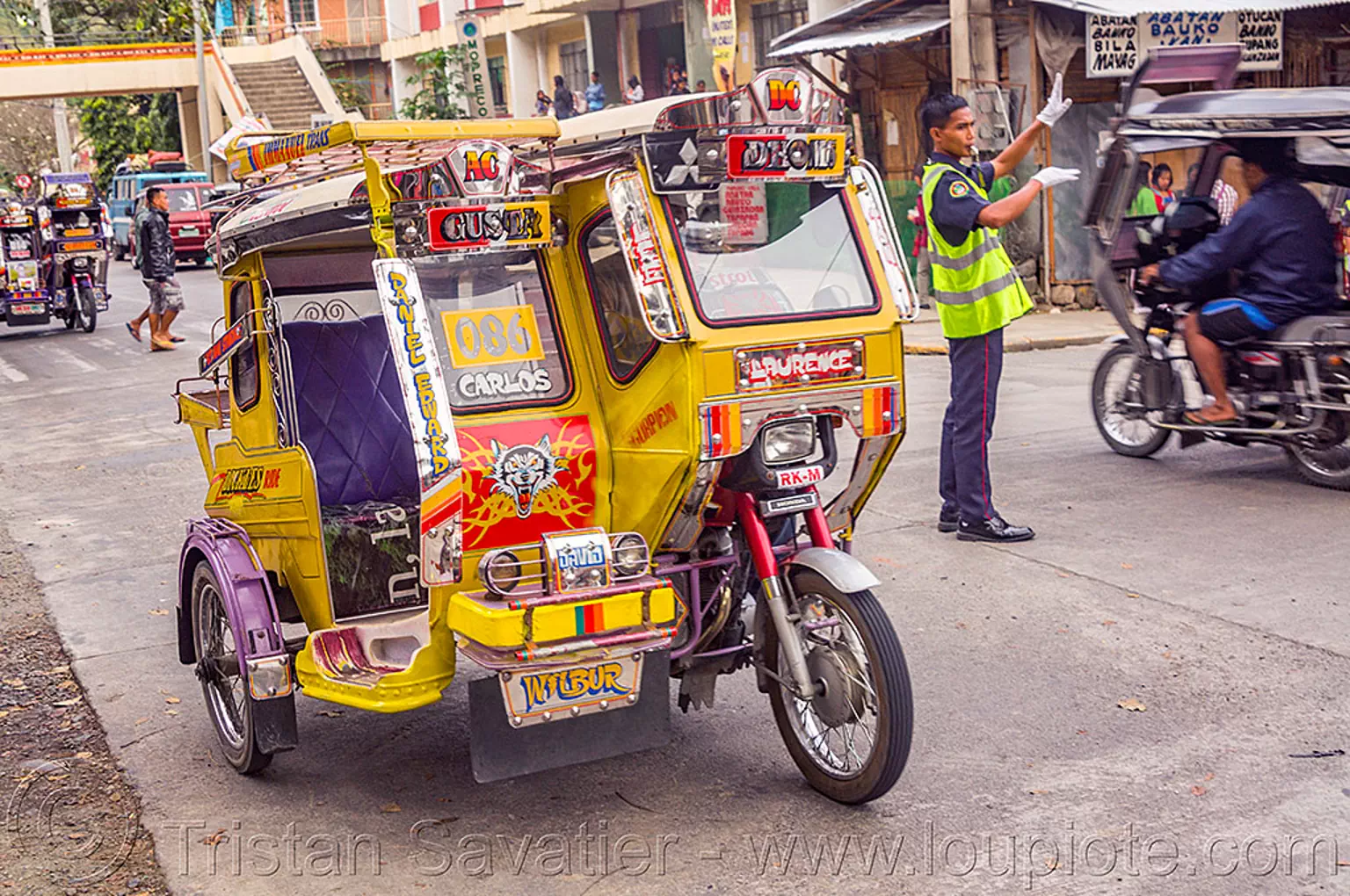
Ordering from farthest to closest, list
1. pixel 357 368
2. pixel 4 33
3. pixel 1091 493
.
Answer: pixel 4 33 < pixel 1091 493 < pixel 357 368

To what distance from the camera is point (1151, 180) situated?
14.9 meters

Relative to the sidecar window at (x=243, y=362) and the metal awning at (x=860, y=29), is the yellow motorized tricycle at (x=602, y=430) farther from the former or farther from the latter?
the metal awning at (x=860, y=29)

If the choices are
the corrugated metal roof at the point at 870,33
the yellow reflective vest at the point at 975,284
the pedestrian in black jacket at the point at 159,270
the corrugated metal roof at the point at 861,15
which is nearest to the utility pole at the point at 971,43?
the corrugated metal roof at the point at 870,33

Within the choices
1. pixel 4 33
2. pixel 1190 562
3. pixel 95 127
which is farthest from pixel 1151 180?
pixel 95 127

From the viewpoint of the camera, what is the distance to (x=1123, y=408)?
30.9 feet

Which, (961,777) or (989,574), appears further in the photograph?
(989,574)

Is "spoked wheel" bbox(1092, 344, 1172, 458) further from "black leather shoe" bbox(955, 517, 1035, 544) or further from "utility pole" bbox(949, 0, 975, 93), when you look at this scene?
"utility pole" bbox(949, 0, 975, 93)

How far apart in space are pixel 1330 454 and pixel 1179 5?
9.11 m

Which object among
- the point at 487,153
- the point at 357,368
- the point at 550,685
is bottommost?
the point at 550,685

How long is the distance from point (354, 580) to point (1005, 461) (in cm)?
510

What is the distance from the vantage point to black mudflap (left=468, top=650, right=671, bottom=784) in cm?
436

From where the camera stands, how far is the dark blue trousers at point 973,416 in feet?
24.7

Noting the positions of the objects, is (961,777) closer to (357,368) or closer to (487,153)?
(487,153)

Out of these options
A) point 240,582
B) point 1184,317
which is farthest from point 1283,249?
point 240,582
